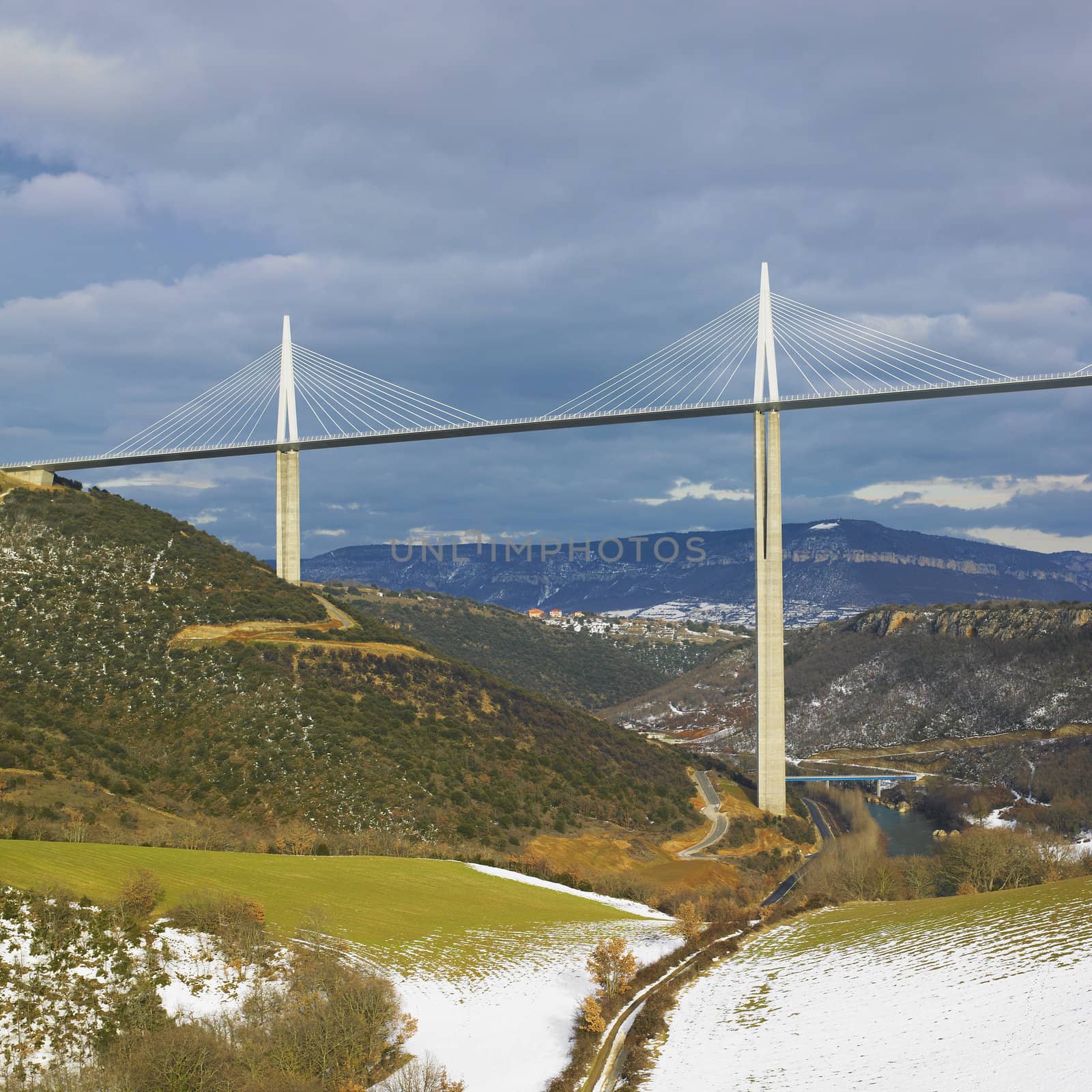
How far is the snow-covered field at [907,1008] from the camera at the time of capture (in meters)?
15.0

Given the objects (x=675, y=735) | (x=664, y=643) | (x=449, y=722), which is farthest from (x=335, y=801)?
(x=664, y=643)

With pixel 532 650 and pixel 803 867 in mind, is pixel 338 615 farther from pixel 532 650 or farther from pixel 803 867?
pixel 532 650

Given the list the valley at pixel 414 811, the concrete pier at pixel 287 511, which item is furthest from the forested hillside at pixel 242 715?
the concrete pier at pixel 287 511

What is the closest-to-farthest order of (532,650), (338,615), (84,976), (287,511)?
(84,976)
(338,615)
(287,511)
(532,650)

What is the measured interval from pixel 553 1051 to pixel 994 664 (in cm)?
7318

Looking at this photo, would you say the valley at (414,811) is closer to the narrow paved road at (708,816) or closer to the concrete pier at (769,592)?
the narrow paved road at (708,816)

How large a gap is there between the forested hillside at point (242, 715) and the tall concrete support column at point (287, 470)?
226cm

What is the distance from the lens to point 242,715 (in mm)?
41156

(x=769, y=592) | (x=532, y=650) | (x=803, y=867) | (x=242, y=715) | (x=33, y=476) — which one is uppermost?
(x=33, y=476)

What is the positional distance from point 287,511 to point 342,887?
33584mm

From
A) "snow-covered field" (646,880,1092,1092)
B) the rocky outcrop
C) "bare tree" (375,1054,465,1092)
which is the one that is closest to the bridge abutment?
"snow-covered field" (646,880,1092,1092)

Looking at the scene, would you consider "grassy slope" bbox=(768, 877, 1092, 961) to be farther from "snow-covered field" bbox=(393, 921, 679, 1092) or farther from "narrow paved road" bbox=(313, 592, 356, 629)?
"narrow paved road" bbox=(313, 592, 356, 629)

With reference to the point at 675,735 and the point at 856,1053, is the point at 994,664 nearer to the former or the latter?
the point at 675,735

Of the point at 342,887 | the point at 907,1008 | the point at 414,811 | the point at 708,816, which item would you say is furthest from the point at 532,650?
the point at 907,1008
